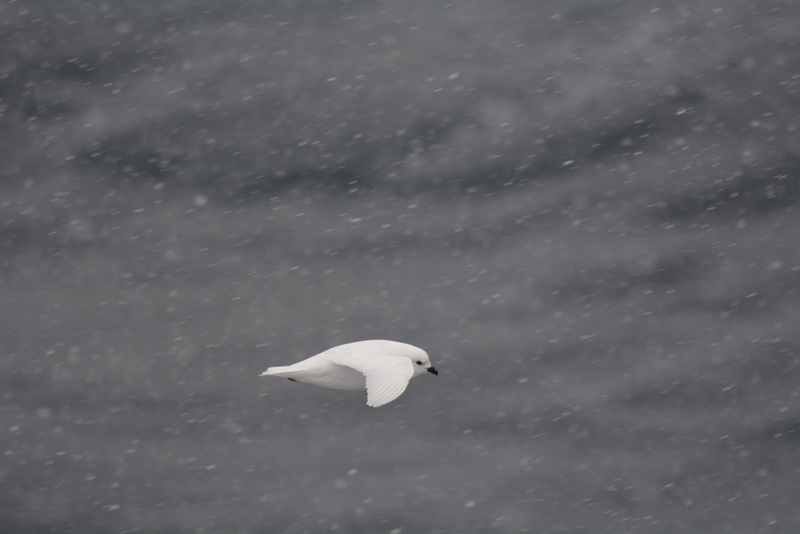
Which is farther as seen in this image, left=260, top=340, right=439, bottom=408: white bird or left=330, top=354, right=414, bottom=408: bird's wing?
left=260, top=340, right=439, bottom=408: white bird

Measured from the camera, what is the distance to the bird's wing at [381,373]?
12295 mm

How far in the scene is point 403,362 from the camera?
43.5ft

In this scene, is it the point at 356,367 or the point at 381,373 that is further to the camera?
the point at 356,367

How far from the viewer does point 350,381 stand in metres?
13.6

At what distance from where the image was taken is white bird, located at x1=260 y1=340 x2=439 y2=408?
12875 millimetres

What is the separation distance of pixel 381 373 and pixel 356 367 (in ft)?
1.31

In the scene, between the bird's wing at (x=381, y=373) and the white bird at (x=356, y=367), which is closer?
the bird's wing at (x=381, y=373)

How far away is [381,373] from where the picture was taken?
42.0 ft

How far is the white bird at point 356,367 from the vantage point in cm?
1288

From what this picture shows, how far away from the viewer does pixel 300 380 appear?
13.6 m

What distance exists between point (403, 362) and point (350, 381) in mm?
779

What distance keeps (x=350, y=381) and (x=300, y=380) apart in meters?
0.59

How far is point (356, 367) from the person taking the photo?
42.9 ft

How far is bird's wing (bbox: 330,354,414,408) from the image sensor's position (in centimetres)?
1229
